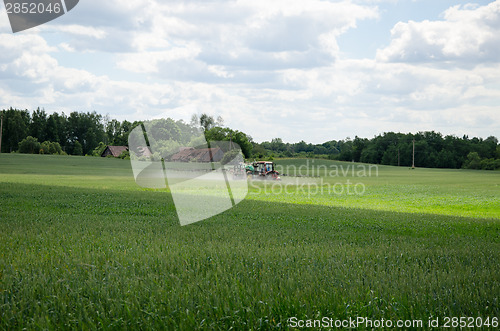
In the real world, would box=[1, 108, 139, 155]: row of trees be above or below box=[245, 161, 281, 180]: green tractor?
above

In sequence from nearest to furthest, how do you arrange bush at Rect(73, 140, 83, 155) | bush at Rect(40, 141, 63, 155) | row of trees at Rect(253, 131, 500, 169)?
bush at Rect(40, 141, 63, 155) < bush at Rect(73, 140, 83, 155) < row of trees at Rect(253, 131, 500, 169)

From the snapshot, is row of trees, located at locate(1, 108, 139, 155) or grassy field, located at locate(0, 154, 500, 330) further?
row of trees, located at locate(1, 108, 139, 155)

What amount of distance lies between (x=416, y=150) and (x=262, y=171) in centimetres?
11150

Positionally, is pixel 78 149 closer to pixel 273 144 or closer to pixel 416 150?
→ pixel 273 144

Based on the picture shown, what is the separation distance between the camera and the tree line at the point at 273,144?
121 m

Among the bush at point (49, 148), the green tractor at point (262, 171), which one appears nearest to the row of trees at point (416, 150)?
the bush at point (49, 148)

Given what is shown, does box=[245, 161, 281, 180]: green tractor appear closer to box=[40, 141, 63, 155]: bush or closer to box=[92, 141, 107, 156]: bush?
box=[40, 141, 63, 155]: bush

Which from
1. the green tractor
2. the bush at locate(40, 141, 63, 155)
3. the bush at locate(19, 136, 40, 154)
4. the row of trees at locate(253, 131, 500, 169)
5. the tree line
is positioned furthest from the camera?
the row of trees at locate(253, 131, 500, 169)

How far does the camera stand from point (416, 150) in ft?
476

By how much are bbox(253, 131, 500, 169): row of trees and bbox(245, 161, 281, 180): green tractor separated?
3047 inches

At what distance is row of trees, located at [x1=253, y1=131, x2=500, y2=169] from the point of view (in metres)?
137

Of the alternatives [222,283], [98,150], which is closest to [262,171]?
[222,283]

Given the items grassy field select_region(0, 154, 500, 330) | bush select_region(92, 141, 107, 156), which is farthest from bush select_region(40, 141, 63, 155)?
grassy field select_region(0, 154, 500, 330)

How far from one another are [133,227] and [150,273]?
20.9 ft
